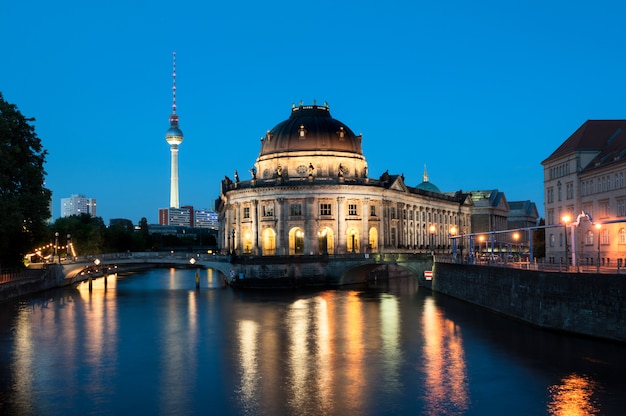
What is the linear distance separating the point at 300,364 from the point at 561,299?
1804 centimetres

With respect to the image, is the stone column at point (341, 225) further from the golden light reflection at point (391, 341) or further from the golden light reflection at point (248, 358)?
the golden light reflection at point (248, 358)

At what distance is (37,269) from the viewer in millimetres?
94812

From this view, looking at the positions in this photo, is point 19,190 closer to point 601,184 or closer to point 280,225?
point 280,225

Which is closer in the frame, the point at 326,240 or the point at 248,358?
the point at 248,358

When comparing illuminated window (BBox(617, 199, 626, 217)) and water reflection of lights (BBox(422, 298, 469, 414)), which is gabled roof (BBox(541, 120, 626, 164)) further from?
water reflection of lights (BBox(422, 298, 469, 414))

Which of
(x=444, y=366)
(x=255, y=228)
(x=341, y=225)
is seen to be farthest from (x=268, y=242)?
(x=444, y=366)

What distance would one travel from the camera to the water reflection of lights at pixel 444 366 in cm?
Result: 3278

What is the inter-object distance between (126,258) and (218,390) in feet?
241

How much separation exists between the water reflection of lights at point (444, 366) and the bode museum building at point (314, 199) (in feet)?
181

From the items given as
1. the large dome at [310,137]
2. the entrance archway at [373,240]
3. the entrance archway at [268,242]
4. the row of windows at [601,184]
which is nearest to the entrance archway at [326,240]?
the entrance archway at [373,240]

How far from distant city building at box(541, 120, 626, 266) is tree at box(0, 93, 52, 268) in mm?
53346

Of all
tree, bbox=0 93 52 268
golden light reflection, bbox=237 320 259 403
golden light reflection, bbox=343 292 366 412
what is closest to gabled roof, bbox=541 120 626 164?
golden light reflection, bbox=343 292 366 412

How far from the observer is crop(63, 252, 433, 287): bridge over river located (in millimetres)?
95188

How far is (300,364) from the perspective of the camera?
40.9 meters
